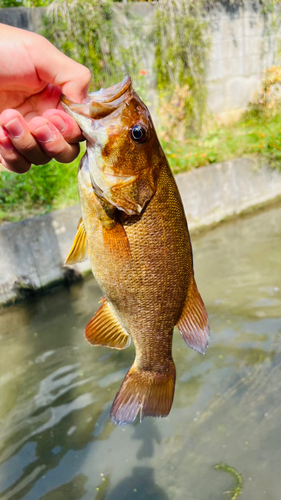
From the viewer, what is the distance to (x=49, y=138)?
171 centimetres

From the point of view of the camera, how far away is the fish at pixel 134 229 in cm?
156

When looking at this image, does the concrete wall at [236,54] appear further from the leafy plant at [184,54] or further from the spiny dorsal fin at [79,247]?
the spiny dorsal fin at [79,247]

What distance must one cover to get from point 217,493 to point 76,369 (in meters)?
1.65

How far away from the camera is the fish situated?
156cm

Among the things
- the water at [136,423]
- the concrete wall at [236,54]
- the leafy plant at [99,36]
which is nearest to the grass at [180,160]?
the concrete wall at [236,54]

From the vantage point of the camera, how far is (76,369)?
12.8ft

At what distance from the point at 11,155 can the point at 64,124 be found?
10.3 inches

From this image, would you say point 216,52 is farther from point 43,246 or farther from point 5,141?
point 5,141

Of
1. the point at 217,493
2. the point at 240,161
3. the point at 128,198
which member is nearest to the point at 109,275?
the point at 128,198

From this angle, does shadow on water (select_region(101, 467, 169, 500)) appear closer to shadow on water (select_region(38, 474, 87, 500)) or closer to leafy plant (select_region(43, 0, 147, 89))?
shadow on water (select_region(38, 474, 87, 500))

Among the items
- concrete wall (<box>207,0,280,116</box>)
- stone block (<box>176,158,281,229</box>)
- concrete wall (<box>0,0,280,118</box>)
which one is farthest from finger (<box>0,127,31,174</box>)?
concrete wall (<box>207,0,280,116</box>)

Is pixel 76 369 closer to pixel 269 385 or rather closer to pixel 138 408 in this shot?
pixel 269 385

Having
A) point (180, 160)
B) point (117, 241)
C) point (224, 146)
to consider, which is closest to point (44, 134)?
point (117, 241)

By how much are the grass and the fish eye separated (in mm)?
3722
